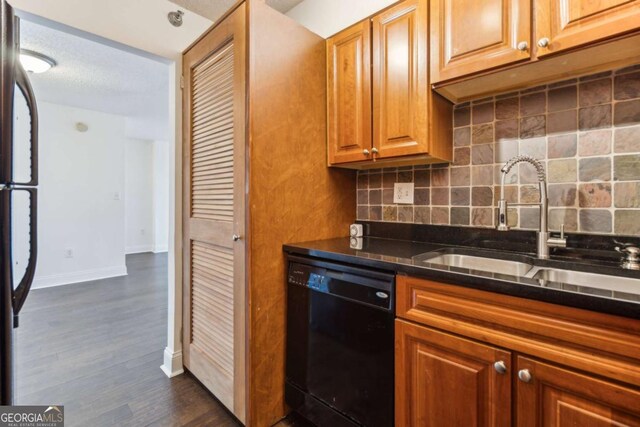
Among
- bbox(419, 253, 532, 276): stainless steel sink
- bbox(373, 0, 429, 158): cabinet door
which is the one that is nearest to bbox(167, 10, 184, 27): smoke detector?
bbox(373, 0, 429, 158): cabinet door

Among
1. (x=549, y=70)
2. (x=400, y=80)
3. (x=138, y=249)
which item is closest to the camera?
(x=549, y=70)

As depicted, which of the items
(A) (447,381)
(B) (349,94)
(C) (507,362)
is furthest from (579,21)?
(A) (447,381)

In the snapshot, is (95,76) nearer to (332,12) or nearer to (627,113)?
(332,12)

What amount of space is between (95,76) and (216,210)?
2.80 m

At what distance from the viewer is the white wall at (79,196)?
12.9 feet

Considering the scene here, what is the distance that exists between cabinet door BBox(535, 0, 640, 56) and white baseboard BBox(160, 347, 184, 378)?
249 cm

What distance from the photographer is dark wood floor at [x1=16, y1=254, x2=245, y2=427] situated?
159cm

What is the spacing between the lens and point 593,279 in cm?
106

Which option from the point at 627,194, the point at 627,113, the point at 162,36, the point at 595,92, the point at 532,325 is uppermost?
the point at 162,36

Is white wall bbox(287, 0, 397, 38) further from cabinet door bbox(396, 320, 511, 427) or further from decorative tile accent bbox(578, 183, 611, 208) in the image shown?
cabinet door bbox(396, 320, 511, 427)

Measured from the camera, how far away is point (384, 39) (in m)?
1.49

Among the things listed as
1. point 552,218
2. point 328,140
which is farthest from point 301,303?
point 552,218

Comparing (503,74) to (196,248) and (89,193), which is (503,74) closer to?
(196,248)

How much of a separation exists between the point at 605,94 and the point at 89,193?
5.50 m
